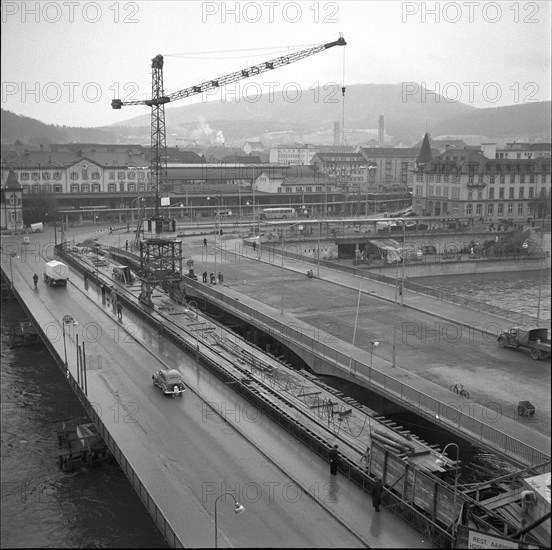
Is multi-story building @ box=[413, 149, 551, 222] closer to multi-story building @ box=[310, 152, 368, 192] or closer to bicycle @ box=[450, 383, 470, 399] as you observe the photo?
bicycle @ box=[450, 383, 470, 399]

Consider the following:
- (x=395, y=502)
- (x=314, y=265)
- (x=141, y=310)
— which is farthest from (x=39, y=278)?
(x=395, y=502)

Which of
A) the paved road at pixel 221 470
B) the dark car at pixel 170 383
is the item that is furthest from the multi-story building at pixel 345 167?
the dark car at pixel 170 383

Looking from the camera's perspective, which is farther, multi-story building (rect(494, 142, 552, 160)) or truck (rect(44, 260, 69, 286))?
multi-story building (rect(494, 142, 552, 160))

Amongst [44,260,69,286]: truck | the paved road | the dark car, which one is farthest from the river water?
[44,260,69,286]: truck

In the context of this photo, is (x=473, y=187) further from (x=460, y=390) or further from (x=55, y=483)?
(x=55, y=483)

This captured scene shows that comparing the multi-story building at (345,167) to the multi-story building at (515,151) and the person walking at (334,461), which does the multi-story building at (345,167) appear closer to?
the multi-story building at (515,151)

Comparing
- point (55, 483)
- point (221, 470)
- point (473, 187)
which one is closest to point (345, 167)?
point (473, 187)
